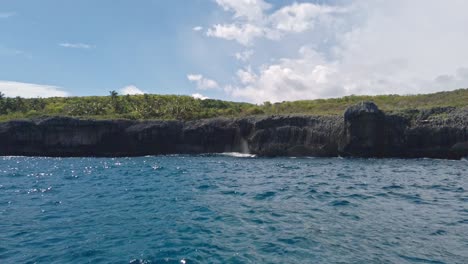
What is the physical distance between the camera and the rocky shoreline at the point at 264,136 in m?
54.6

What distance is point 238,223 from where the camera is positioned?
14.8 metres

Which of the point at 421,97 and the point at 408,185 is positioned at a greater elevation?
the point at 421,97

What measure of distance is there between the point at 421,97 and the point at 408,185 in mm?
56710

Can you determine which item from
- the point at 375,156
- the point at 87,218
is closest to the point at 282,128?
the point at 375,156

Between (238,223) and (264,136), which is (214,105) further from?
(238,223)

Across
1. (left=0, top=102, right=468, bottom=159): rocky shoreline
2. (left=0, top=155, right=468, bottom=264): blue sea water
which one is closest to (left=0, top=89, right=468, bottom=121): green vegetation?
(left=0, top=102, right=468, bottom=159): rocky shoreline

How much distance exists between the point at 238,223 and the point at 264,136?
165 feet

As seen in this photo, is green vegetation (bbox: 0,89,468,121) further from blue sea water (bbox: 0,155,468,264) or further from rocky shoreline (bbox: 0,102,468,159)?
blue sea water (bbox: 0,155,468,264)

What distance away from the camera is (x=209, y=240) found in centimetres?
1273

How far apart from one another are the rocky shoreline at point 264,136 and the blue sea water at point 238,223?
32.2 m

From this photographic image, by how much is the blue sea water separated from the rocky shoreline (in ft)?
106

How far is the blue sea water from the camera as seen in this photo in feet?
37.6

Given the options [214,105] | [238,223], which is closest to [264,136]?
[214,105]

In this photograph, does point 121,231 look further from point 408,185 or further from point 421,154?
point 421,154
